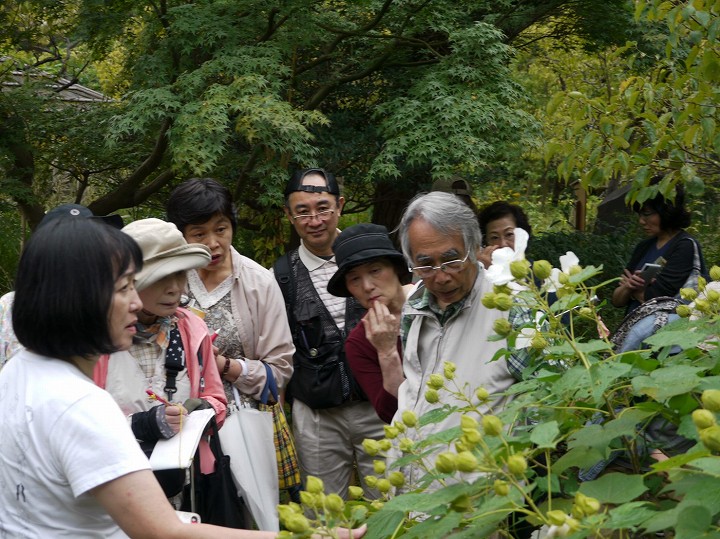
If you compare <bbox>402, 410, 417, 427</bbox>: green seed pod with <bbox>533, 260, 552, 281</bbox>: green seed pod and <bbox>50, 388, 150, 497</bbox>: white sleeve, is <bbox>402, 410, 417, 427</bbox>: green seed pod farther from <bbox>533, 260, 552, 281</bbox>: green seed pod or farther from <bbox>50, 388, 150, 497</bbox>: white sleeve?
<bbox>50, 388, 150, 497</bbox>: white sleeve

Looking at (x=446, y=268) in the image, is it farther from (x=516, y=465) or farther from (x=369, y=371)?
(x=516, y=465)

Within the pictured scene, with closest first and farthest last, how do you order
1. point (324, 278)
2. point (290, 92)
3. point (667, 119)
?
point (324, 278), point (667, 119), point (290, 92)

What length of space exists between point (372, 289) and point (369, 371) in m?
0.32

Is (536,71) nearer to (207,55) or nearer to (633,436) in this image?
(207,55)

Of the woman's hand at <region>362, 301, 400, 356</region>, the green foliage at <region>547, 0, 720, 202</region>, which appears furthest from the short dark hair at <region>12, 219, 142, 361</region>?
the green foliage at <region>547, 0, 720, 202</region>

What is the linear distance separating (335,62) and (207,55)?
142cm

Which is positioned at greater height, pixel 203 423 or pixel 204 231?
pixel 204 231

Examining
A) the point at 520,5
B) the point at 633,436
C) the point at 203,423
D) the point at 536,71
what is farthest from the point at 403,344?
the point at 536,71

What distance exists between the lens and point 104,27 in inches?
279

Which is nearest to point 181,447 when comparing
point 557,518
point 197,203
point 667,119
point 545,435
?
point 197,203

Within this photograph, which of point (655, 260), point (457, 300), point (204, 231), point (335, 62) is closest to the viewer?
point (457, 300)

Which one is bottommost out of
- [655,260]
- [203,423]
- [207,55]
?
[655,260]

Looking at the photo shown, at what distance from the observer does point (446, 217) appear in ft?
10.4

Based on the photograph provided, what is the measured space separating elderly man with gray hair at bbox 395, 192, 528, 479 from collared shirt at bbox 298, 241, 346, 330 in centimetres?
125
